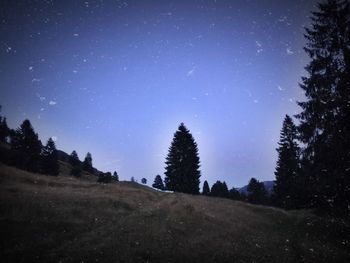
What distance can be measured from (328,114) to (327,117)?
0.70 ft

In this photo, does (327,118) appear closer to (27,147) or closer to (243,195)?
(27,147)

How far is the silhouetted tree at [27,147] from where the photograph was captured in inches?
2484

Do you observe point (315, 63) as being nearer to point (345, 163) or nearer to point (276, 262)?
point (345, 163)

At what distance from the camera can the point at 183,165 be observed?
164 ft

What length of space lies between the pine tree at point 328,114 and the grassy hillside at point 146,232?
11.8ft

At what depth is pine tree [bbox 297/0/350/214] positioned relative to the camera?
672 inches

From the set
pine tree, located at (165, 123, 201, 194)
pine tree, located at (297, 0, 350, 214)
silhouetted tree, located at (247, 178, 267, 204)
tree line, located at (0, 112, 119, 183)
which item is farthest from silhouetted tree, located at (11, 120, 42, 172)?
pine tree, located at (297, 0, 350, 214)

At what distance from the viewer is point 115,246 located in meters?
15.1

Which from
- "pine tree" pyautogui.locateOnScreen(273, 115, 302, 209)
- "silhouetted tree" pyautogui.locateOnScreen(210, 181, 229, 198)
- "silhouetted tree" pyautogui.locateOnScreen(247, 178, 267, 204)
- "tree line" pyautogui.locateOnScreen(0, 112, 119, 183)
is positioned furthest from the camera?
"silhouetted tree" pyautogui.locateOnScreen(210, 181, 229, 198)

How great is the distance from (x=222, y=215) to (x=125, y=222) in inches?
398

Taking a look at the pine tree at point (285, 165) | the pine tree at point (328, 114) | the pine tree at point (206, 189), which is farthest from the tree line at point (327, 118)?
the pine tree at point (206, 189)

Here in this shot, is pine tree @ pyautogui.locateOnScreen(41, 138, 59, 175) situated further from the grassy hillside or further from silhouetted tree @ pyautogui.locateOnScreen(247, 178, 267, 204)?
silhouetted tree @ pyautogui.locateOnScreen(247, 178, 267, 204)

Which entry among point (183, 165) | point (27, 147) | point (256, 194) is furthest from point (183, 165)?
point (27, 147)

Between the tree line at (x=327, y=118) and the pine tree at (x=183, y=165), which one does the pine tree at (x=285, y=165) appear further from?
the tree line at (x=327, y=118)
